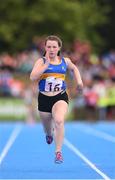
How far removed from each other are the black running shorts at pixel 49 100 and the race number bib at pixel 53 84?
4.8 inches

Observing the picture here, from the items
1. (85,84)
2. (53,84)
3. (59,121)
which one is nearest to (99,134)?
(85,84)

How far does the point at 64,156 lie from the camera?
50.4ft

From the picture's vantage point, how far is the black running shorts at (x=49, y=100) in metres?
12.6

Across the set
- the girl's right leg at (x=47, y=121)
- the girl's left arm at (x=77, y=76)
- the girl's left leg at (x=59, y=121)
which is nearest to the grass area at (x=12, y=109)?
the girl's right leg at (x=47, y=121)

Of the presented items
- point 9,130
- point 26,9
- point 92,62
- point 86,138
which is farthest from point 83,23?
point 86,138

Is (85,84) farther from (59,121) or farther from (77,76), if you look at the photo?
(59,121)

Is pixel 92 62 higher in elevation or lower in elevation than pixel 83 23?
lower

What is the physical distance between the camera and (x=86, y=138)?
21.7 meters

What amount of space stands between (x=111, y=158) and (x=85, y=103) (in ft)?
54.5

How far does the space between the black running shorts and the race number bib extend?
122 mm

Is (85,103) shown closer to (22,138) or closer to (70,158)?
(22,138)

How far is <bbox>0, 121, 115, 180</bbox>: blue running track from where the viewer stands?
38.8 feet

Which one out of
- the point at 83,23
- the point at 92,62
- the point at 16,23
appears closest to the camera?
the point at 92,62

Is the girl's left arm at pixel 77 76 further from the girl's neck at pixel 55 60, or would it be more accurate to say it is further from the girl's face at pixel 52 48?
the girl's face at pixel 52 48
